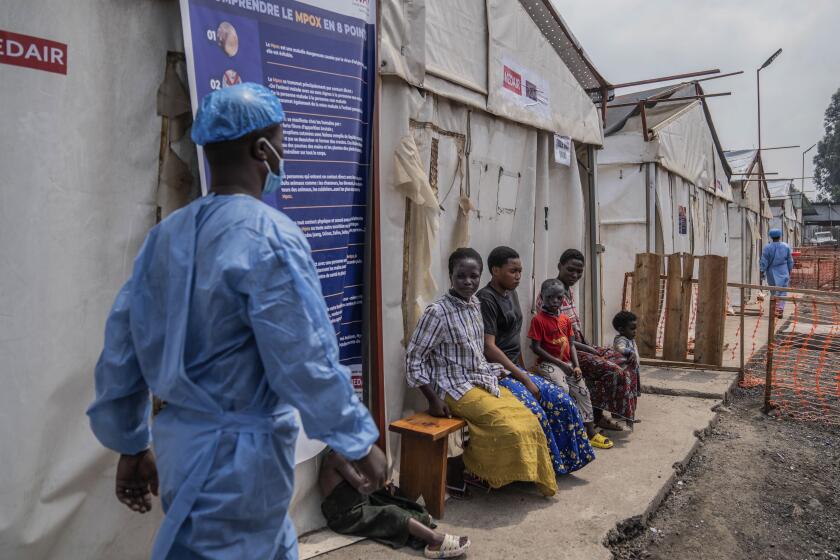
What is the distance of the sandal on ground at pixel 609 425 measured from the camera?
503 cm

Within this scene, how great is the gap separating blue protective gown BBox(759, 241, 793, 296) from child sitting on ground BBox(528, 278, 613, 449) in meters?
9.22

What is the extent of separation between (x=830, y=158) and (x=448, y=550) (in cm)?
6746

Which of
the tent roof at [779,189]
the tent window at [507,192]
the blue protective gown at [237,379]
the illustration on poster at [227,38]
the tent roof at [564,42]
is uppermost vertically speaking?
the tent roof at [779,189]

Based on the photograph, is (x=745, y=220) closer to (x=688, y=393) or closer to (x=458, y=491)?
(x=688, y=393)

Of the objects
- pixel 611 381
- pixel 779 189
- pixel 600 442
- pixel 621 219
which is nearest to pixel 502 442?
pixel 600 442

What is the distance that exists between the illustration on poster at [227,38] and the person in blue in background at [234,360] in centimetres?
120

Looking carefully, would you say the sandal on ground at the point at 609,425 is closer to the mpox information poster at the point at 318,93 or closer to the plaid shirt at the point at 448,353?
the plaid shirt at the point at 448,353

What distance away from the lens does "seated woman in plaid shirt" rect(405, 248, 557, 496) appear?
350 centimetres

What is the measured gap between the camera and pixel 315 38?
3.05 meters

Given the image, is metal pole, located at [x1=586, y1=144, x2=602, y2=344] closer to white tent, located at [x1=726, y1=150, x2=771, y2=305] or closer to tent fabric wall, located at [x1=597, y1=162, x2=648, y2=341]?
tent fabric wall, located at [x1=597, y1=162, x2=648, y2=341]

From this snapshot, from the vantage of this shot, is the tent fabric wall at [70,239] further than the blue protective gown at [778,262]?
No

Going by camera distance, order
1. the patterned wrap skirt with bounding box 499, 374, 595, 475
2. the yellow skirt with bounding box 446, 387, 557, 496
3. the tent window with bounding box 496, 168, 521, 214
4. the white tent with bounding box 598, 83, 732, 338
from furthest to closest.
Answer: the white tent with bounding box 598, 83, 732, 338
the tent window with bounding box 496, 168, 521, 214
the patterned wrap skirt with bounding box 499, 374, 595, 475
the yellow skirt with bounding box 446, 387, 557, 496

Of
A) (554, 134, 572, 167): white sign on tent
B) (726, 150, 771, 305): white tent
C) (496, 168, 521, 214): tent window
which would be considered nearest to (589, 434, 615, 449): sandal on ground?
(496, 168, 521, 214): tent window

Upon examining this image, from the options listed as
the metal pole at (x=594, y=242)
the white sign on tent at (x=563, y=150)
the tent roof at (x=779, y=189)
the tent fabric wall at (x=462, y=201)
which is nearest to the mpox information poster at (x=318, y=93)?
the tent fabric wall at (x=462, y=201)
